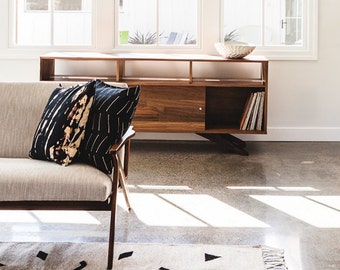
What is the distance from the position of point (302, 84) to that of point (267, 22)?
733 mm

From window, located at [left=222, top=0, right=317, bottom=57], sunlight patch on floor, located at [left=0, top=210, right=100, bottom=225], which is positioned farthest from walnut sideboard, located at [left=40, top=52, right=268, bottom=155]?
sunlight patch on floor, located at [left=0, top=210, right=100, bottom=225]

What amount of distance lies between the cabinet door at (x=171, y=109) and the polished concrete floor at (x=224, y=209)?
0.27 m

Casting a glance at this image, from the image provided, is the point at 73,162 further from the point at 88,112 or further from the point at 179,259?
the point at 179,259

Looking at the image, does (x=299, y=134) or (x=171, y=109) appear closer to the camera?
(x=171, y=109)

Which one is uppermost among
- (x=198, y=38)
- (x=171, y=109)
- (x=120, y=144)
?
(x=198, y=38)

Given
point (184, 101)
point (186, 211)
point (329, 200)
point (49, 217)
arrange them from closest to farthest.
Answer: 1. point (49, 217)
2. point (186, 211)
3. point (329, 200)
4. point (184, 101)

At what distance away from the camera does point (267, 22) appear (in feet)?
16.7

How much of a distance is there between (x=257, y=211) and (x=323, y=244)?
577 millimetres

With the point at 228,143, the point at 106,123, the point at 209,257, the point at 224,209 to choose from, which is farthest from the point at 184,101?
the point at 209,257

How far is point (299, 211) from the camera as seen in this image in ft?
9.87

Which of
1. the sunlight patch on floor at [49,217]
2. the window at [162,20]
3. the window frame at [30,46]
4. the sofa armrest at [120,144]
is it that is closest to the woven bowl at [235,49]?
the window at [162,20]

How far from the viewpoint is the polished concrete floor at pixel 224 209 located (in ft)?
8.32

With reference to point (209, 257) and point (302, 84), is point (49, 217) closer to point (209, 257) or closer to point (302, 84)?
point (209, 257)

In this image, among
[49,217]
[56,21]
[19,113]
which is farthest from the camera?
[56,21]
